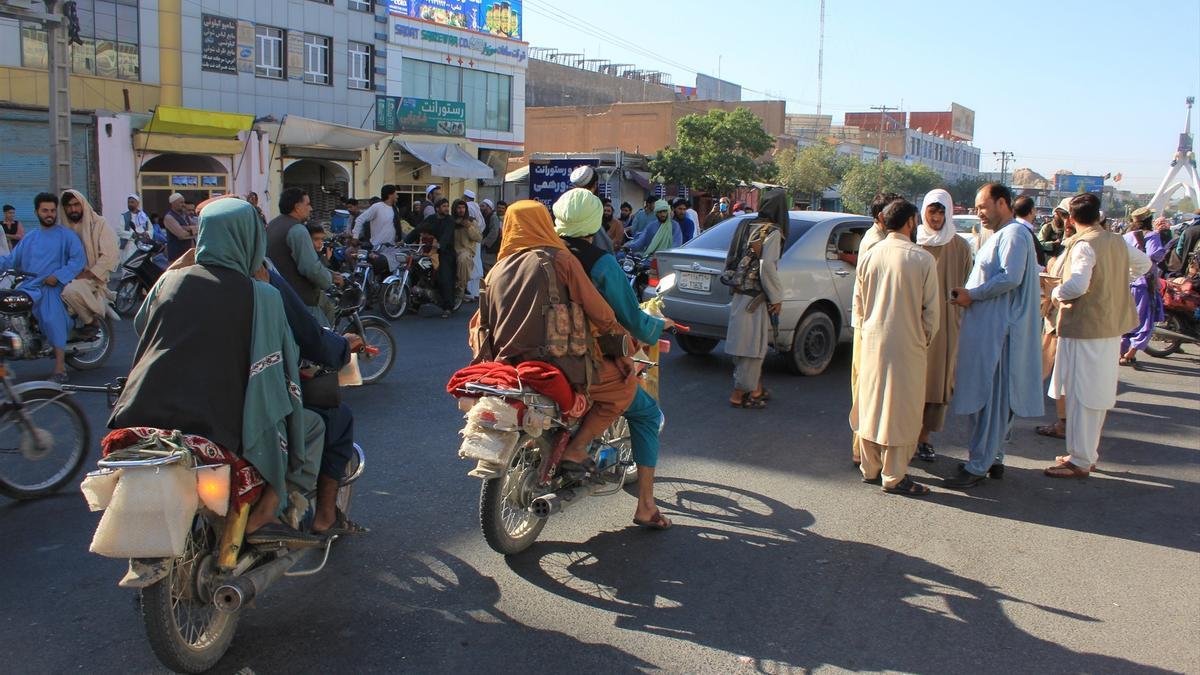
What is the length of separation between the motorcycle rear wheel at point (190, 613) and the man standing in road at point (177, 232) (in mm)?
8983

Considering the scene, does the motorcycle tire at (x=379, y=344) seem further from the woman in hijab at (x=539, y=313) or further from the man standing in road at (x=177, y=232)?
the woman in hijab at (x=539, y=313)

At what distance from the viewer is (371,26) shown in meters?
31.0

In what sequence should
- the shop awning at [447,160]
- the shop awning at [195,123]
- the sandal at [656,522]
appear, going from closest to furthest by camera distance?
1. the sandal at [656,522]
2. the shop awning at [195,123]
3. the shop awning at [447,160]

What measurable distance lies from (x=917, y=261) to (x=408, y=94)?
3006 cm

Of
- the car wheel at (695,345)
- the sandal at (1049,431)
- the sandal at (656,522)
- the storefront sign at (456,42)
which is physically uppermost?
the storefront sign at (456,42)

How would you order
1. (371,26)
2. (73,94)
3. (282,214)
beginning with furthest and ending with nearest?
1. (371,26)
2. (73,94)
3. (282,214)

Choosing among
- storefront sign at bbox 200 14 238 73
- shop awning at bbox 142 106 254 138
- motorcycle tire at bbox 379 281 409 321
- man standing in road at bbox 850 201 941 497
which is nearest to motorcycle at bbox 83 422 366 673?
man standing in road at bbox 850 201 941 497

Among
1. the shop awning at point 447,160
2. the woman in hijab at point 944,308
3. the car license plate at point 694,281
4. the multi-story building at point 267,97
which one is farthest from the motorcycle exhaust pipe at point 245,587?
the shop awning at point 447,160

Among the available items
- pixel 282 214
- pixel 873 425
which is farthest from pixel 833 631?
pixel 282 214

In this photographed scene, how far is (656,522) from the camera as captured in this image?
494 cm

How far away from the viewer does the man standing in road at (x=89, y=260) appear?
792cm

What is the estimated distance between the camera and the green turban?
4566mm

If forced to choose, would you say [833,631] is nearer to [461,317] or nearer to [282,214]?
[282,214]

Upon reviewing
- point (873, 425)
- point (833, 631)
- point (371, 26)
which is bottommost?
point (833, 631)
